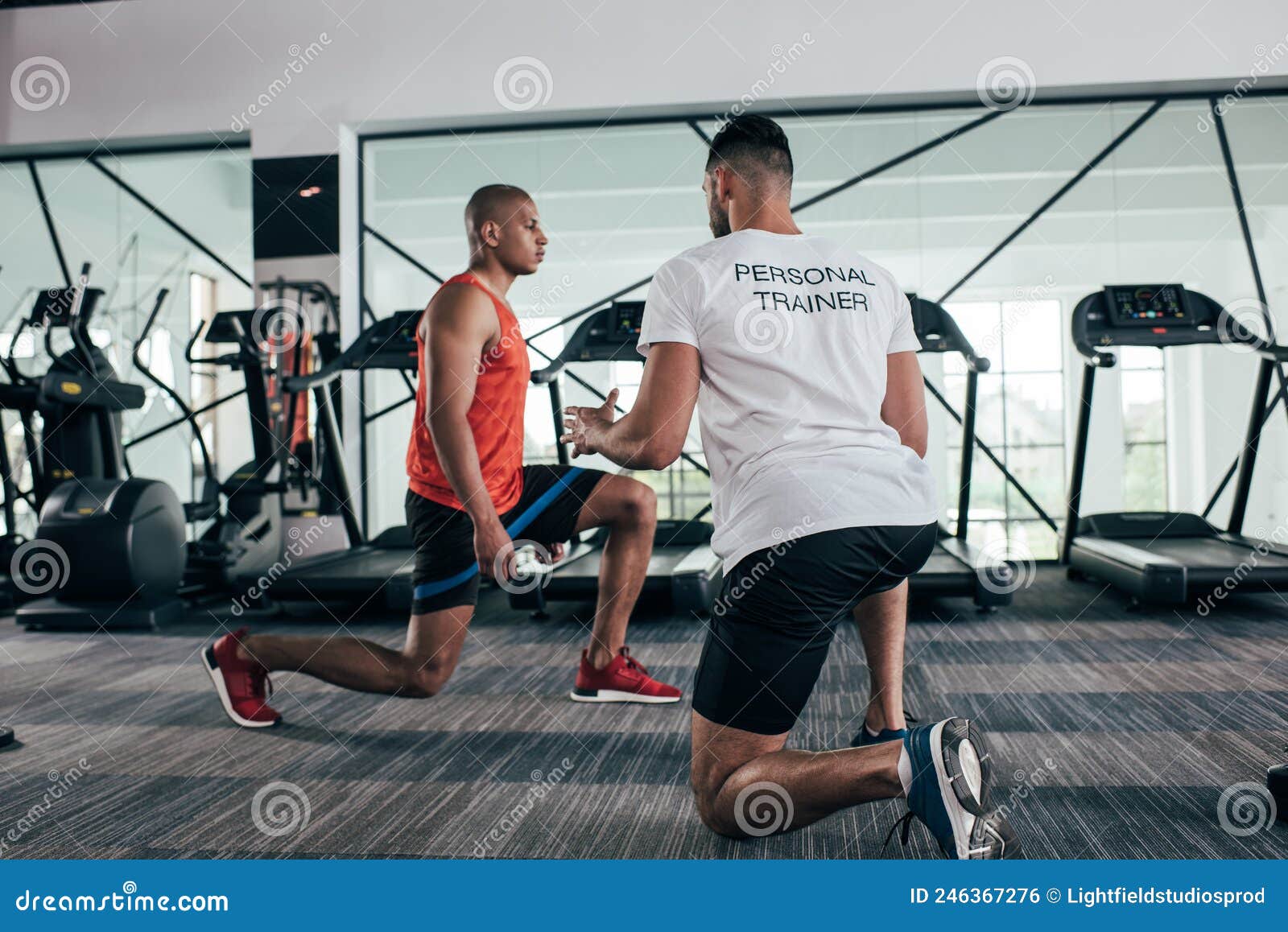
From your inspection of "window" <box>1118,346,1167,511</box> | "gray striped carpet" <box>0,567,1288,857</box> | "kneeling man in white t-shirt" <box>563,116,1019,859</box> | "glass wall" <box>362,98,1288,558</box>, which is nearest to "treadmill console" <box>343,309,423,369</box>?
"glass wall" <box>362,98,1288,558</box>

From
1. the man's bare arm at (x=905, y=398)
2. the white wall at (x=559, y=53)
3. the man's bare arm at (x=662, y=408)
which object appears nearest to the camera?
the man's bare arm at (x=662, y=408)

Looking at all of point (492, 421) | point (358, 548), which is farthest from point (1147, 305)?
point (358, 548)

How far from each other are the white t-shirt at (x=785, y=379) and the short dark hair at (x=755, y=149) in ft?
0.48

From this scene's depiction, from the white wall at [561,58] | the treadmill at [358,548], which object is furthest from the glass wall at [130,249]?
the treadmill at [358,548]

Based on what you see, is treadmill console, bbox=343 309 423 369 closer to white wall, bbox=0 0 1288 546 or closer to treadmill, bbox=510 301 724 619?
treadmill, bbox=510 301 724 619

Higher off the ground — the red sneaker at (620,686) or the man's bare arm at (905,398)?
the man's bare arm at (905,398)

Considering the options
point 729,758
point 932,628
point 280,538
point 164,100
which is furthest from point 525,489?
point 164,100

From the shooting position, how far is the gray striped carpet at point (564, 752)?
1.68m

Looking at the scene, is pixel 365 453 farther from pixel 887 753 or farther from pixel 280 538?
pixel 887 753

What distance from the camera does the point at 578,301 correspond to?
561 centimetres

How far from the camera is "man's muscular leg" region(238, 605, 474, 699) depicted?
2150mm

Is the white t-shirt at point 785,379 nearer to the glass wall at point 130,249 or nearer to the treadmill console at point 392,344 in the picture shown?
the treadmill console at point 392,344

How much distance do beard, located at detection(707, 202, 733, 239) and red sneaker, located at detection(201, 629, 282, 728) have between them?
5.74 ft

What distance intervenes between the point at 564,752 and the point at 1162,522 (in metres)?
3.88
